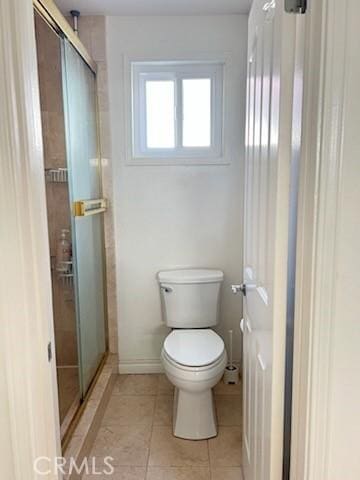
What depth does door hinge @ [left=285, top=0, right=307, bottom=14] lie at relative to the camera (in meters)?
0.78

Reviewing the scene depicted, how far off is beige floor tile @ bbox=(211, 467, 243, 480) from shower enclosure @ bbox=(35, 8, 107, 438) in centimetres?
73

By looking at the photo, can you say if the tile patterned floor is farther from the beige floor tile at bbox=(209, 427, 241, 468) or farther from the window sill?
the window sill

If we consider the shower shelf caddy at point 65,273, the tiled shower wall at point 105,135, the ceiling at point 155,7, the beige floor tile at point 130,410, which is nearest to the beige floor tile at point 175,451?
the beige floor tile at point 130,410

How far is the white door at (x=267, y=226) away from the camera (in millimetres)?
873

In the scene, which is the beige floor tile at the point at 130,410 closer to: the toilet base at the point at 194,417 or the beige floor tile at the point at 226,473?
the toilet base at the point at 194,417

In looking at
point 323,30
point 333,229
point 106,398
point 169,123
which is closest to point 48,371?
point 333,229

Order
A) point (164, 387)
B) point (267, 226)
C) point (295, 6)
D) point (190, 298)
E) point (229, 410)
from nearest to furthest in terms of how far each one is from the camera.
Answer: point (295, 6) → point (267, 226) → point (229, 410) → point (190, 298) → point (164, 387)

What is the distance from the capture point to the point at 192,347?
198cm

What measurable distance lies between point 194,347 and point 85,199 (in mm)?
1039

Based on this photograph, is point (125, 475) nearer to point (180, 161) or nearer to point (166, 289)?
point (166, 289)

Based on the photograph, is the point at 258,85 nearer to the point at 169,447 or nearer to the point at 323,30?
the point at 323,30

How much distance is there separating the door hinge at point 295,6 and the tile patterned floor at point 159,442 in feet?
5.90

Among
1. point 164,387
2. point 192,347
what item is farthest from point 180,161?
point 164,387

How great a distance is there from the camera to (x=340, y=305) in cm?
77
